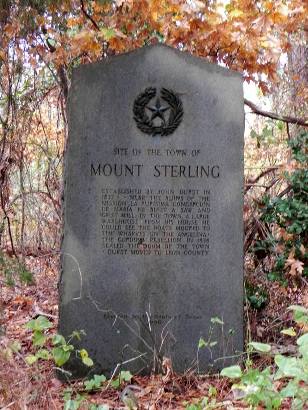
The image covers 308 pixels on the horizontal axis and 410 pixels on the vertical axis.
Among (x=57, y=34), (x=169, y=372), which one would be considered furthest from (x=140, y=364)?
(x=57, y=34)

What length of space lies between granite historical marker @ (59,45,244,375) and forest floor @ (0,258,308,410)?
0.75 feet

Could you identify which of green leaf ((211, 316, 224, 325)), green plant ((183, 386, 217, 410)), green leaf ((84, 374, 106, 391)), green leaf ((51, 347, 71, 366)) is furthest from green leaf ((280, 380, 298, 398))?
green leaf ((84, 374, 106, 391))

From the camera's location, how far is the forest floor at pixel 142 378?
2.90 metres

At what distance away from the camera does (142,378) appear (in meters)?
3.95

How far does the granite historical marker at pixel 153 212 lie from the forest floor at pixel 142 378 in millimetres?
229

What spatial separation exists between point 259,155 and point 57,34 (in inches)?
156

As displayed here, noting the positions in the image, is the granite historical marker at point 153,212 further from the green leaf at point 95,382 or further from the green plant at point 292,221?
the green plant at point 292,221

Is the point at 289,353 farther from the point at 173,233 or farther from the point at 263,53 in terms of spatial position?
the point at 263,53

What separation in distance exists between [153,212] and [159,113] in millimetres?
710

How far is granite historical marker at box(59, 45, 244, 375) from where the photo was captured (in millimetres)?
4012

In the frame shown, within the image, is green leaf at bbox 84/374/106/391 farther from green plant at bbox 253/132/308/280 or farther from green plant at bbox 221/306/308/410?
green plant at bbox 253/132/308/280

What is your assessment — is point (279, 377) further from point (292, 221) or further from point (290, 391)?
point (292, 221)

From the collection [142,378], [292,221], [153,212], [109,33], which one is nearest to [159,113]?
[153,212]

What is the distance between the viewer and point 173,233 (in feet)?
13.2
